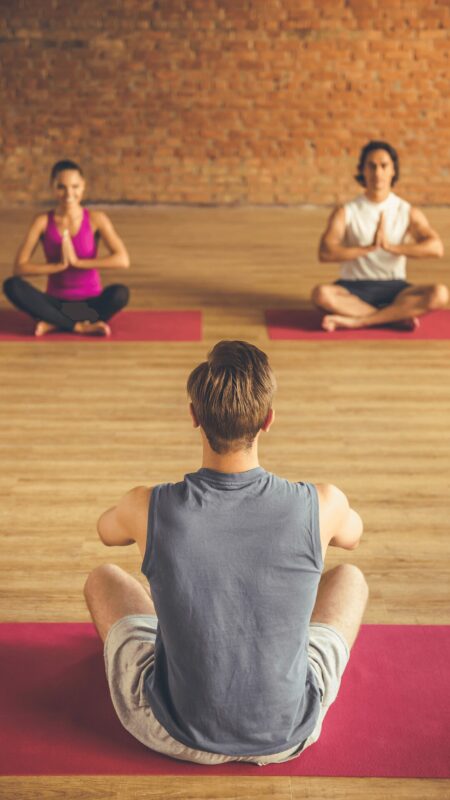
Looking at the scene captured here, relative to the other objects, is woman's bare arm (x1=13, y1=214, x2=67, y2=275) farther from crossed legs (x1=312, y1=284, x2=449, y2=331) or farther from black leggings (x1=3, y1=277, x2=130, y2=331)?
crossed legs (x1=312, y1=284, x2=449, y2=331)

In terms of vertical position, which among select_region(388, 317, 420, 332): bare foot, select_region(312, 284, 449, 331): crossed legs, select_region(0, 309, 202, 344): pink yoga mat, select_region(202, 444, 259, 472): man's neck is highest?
select_region(202, 444, 259, 472): man's neck

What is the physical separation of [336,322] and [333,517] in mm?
3209

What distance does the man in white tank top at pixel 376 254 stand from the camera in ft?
15.0

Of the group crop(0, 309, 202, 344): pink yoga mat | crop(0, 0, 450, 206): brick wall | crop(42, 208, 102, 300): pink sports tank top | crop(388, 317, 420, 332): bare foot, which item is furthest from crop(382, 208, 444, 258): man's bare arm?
crop(0, 0, 450, 206): brick wall

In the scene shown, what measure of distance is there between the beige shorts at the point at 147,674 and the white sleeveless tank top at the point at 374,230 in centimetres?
314

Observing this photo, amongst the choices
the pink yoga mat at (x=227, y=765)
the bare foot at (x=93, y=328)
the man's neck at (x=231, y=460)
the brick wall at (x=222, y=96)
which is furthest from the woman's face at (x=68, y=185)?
the brick wall at (x=222, y=96)

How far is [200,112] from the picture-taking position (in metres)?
9.01

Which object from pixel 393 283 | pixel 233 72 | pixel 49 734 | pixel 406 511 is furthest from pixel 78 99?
pixel 49 734

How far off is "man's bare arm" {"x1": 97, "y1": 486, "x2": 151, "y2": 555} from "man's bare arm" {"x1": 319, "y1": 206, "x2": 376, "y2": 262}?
316 centimetres

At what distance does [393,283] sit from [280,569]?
3.39 meters

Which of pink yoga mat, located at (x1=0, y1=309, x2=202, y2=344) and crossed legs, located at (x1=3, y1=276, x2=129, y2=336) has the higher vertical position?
crossed legs, located at (x1=3, y1=276, x2=129, y2=336)

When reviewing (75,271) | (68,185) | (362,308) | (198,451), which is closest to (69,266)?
(75,271)

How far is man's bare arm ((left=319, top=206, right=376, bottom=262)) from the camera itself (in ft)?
15.1

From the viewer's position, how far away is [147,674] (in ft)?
5.59
